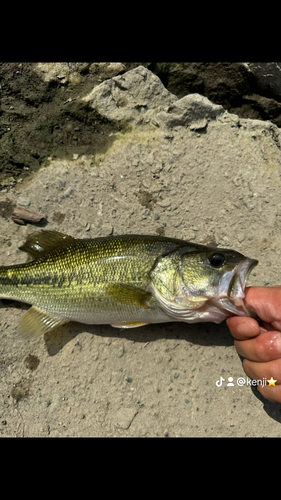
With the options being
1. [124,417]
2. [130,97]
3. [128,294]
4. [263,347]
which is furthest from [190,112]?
[124,417]

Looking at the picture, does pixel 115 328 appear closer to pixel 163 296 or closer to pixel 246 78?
pixel 163 296

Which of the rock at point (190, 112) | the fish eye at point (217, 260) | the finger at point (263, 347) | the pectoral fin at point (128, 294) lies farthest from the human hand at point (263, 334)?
the rock at point (190, 112)

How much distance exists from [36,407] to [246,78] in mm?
4061

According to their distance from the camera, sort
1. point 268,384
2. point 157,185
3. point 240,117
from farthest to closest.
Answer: point 240,117 < point 157,185 < point 268,384

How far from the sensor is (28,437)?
2975 millimetres

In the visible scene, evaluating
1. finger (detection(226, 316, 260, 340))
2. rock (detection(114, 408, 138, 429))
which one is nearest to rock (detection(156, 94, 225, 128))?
finger (detection(226, 316, 260, 340))

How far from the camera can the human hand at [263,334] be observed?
252 centimetres

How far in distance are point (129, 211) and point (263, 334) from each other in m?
1.71

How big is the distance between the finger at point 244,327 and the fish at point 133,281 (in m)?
0.07

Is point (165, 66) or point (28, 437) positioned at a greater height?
point (165, 66)

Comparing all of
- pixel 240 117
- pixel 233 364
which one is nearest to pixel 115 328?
pixel 233 364

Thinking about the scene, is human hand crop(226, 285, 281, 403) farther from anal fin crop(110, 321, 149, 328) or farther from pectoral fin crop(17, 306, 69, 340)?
pectoral fin crop(17, 306, 69, 340)

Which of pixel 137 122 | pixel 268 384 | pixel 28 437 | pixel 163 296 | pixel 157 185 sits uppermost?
pixel 137 122

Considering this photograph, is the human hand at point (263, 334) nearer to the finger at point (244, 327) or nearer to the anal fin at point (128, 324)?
the finger at point (244, 327)
